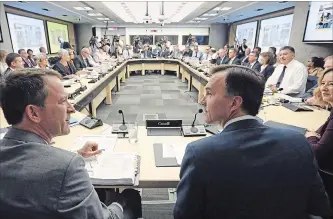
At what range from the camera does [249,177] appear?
0.79 meters

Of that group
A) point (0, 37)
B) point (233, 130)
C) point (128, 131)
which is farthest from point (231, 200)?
point (0, 37)

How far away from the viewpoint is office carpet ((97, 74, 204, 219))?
2.22 metres

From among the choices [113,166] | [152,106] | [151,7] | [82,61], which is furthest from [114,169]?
[151,7]

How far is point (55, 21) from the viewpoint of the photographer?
11.5 metres

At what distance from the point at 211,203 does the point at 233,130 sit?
0.29 meters

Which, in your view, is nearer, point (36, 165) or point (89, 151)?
point (36, 165)

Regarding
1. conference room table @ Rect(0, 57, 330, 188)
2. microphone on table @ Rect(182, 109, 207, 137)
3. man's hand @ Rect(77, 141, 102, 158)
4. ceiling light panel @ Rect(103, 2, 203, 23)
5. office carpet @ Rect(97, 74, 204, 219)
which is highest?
ceiling light panel @ Rect(103, 2, 203, 23)

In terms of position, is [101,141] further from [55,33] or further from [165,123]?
[55,33]

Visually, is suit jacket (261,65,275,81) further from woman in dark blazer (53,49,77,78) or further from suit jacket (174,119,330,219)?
woman in dark blazer (53,49,77,78)

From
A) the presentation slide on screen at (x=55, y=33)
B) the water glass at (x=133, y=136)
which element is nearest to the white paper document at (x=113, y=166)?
the water glass at (x=133, y=136)

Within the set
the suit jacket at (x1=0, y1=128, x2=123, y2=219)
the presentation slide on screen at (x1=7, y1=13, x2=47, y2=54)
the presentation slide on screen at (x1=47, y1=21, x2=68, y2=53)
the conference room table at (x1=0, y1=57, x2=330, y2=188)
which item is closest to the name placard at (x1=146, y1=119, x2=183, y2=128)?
the conference room table at (x1=0, y1=57, x2=330, y2=188)

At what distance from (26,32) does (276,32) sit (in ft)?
32.7

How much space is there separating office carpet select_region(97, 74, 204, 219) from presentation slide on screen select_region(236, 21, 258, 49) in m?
5.94

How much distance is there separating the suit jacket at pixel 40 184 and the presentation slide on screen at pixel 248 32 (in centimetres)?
1196
